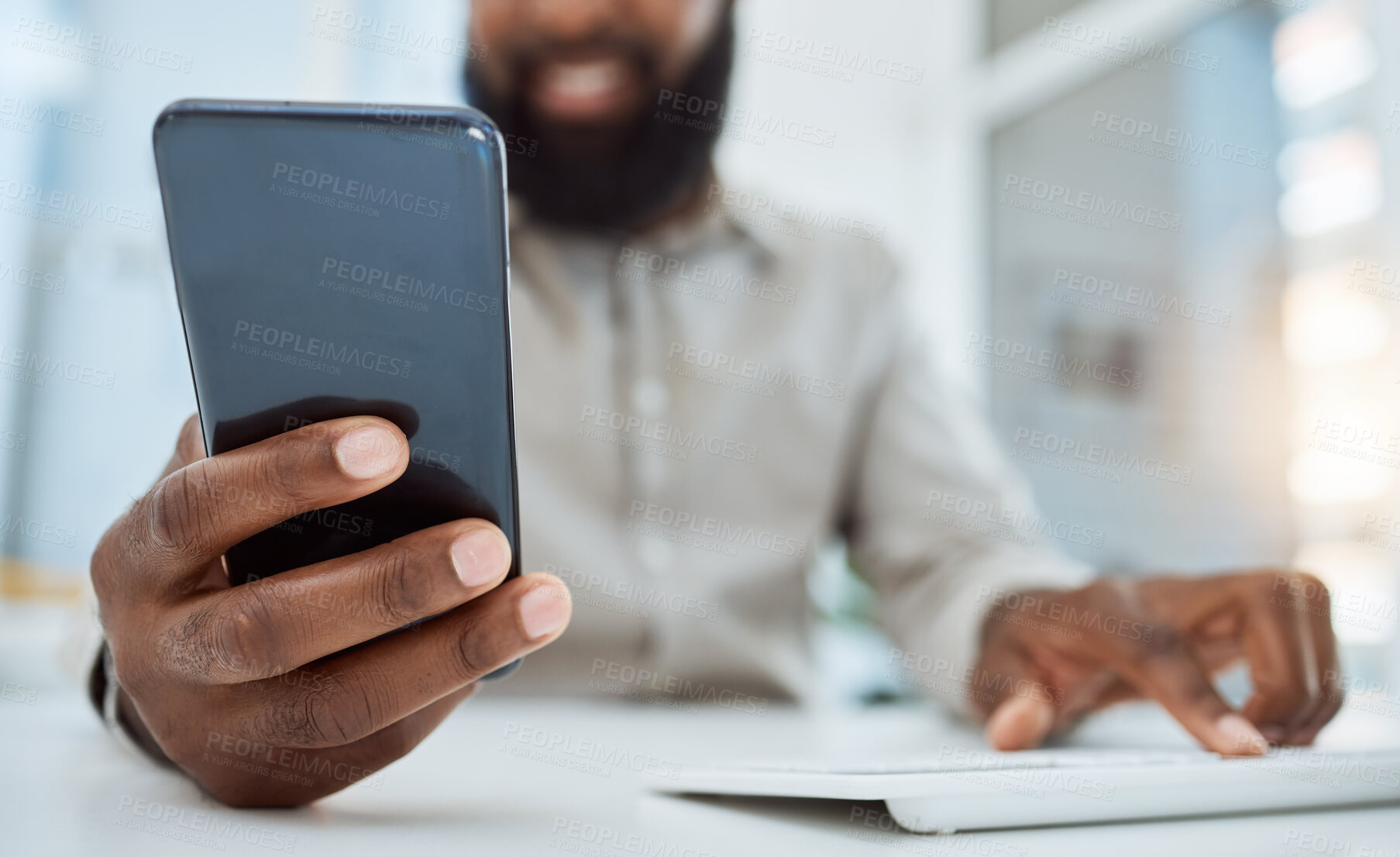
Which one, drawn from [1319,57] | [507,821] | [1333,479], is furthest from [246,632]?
[1319,57]

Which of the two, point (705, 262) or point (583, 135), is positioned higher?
point (583, 135)

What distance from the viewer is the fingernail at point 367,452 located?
1.12ft

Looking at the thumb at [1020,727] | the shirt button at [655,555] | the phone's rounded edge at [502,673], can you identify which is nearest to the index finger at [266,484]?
the phone's rounded edge at [502,673]

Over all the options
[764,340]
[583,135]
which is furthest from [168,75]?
[764,340]

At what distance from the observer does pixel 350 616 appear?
0.36 m

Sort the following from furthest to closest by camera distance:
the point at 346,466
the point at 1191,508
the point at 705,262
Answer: the point at 1191,508, the point at 705,262, the point at 346,466

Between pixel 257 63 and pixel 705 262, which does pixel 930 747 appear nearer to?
pixel 705 262

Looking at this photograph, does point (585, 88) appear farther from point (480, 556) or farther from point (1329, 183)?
point (1329, 183)

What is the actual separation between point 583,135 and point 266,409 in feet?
3.12

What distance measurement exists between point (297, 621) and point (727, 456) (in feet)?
2.63

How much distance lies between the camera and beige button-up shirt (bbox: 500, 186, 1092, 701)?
103 centimetres

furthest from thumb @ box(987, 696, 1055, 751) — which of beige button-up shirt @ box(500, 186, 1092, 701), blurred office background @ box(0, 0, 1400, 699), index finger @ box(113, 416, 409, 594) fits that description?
blurred office background @ box(0, 0, 1400, 699)

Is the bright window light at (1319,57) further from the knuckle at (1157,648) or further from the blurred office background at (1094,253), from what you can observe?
the knuckle at (1157,648)

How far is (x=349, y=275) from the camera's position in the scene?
348 mm
